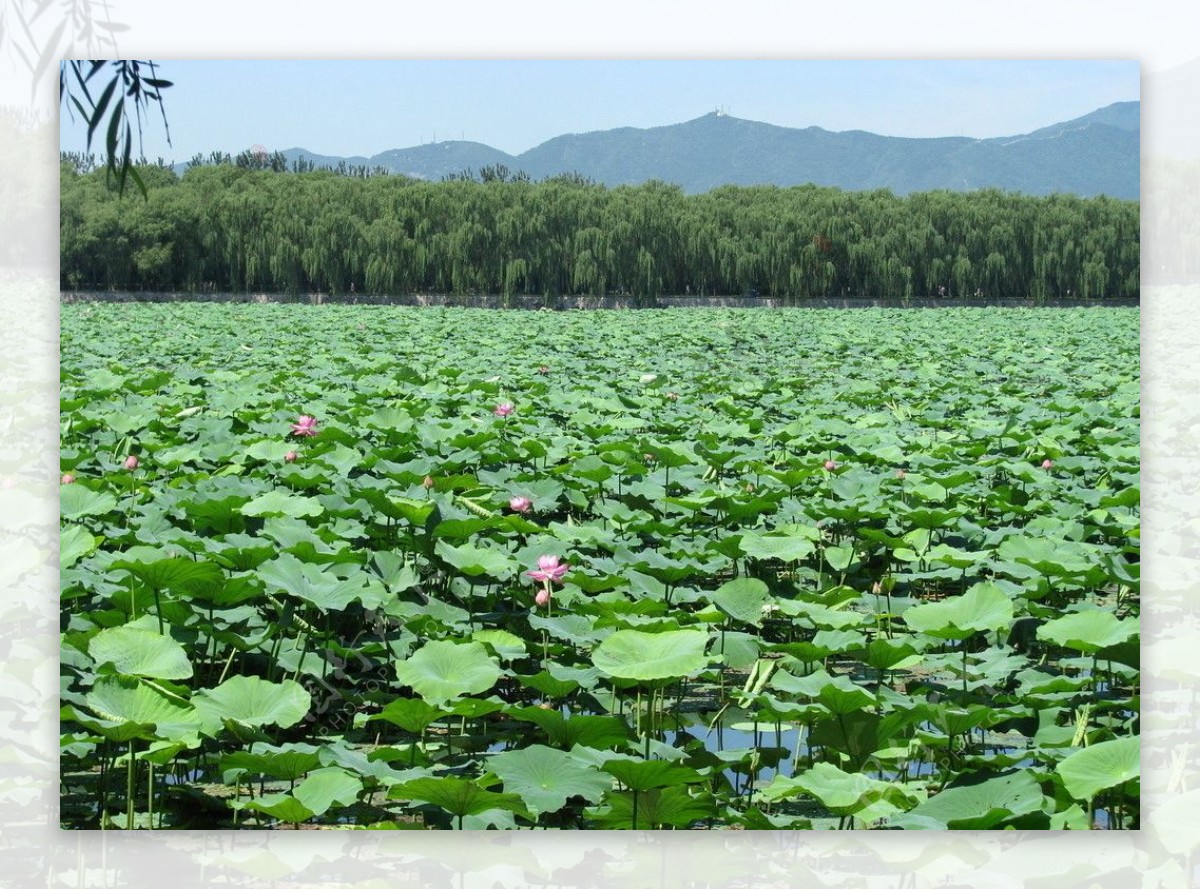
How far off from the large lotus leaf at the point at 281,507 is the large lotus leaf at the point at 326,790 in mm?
865

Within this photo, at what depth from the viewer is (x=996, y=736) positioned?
184 centimetres

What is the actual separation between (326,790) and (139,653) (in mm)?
376

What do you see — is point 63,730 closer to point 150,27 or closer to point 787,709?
point 787,709

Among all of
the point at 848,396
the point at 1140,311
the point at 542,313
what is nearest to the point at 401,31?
the point at 1140,311

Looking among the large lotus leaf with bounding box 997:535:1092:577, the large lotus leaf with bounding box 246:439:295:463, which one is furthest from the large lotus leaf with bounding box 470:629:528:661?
the large lotus leaf with bounding box 246:439:295:463

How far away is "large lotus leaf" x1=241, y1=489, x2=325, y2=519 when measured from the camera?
2346mm

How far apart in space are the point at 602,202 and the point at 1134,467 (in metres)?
4.37

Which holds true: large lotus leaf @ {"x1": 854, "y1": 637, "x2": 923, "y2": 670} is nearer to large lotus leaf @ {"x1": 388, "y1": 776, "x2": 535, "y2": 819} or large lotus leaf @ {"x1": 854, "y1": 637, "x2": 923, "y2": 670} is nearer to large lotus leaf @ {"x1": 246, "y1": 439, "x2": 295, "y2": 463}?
large lotus leaf @ {"x1": 388, "y1": 776, "x2": 535, "y2": 819}

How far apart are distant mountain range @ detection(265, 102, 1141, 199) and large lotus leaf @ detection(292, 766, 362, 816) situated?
5.45 feet

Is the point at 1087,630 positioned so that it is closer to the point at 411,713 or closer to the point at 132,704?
the point at 411,713

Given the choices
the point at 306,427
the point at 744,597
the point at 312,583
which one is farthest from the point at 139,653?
the point at 306,427

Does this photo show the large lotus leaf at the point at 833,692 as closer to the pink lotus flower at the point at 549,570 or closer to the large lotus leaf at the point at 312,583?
the pink lotus flower at the point at 549,570

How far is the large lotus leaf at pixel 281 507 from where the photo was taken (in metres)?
2.35

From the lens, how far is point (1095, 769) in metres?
1.63
